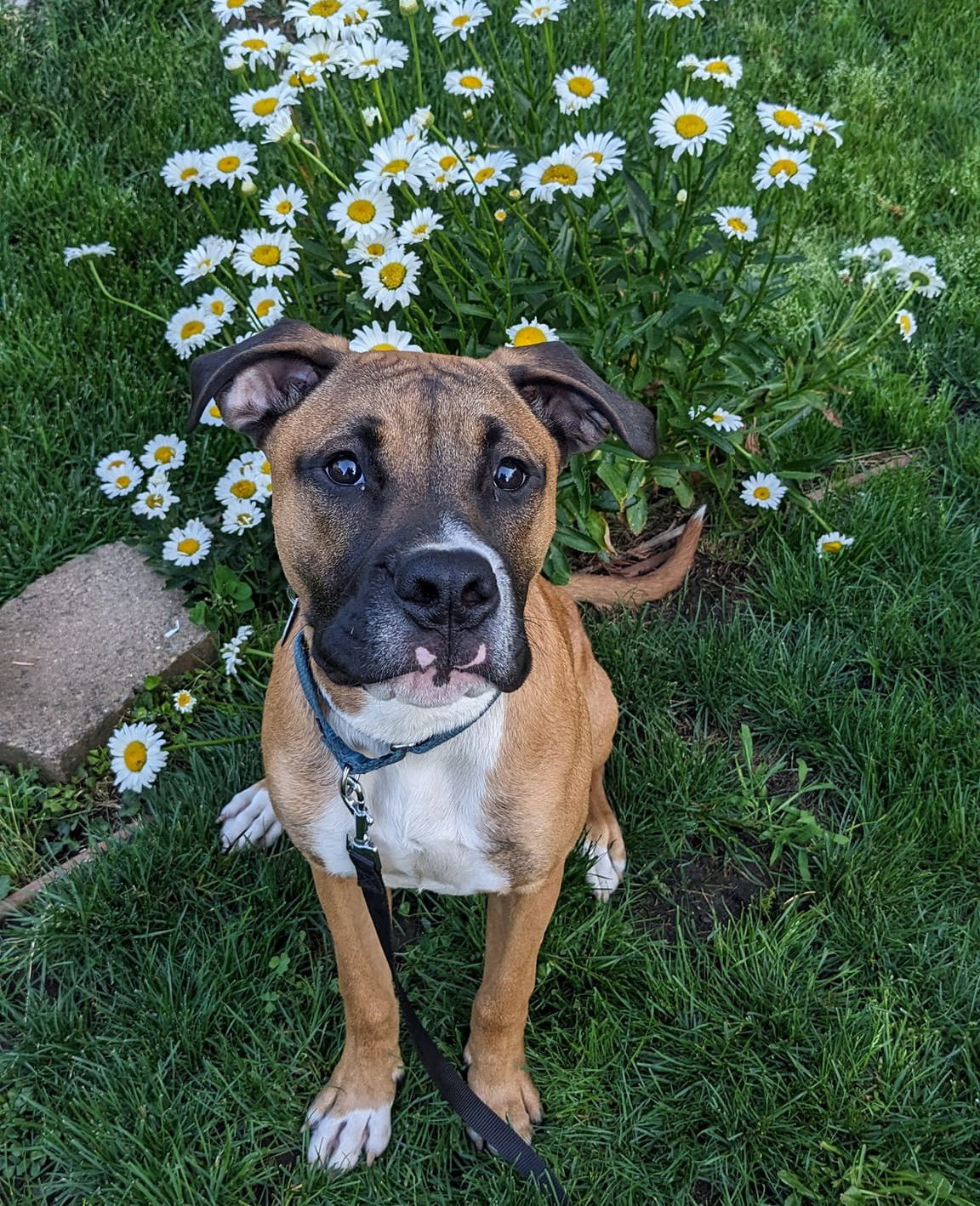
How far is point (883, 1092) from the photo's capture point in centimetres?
293

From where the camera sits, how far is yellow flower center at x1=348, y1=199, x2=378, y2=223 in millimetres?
3387

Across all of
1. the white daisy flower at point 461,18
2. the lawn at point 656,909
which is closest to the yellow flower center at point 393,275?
the white daisy flower at point 461,18

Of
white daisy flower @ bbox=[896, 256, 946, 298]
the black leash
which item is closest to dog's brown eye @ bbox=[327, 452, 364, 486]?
the black leash

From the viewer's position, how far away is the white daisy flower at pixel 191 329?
12.1ft

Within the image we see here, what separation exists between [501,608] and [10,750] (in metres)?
2.30

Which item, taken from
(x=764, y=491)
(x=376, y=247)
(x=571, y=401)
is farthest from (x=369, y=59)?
(x=764, y=491)

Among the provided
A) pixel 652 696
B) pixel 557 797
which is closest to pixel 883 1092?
pixel 557 797

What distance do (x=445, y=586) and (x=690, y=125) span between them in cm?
193

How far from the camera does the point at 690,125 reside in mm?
3211

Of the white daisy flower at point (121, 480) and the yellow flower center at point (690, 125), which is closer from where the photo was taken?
the yellow flower center at point (690, 125)

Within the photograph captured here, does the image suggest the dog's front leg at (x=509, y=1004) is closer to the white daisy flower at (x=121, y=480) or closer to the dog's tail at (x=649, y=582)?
the dog's tail at (x=649, y=582)

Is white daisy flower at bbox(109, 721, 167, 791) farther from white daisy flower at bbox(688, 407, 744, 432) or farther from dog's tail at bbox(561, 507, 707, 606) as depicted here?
white daisy flower at bbox(688, 407, 744, 432)

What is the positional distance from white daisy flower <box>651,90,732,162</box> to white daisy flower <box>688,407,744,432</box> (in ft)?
3.06

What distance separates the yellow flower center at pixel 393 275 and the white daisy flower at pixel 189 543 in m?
1.21
